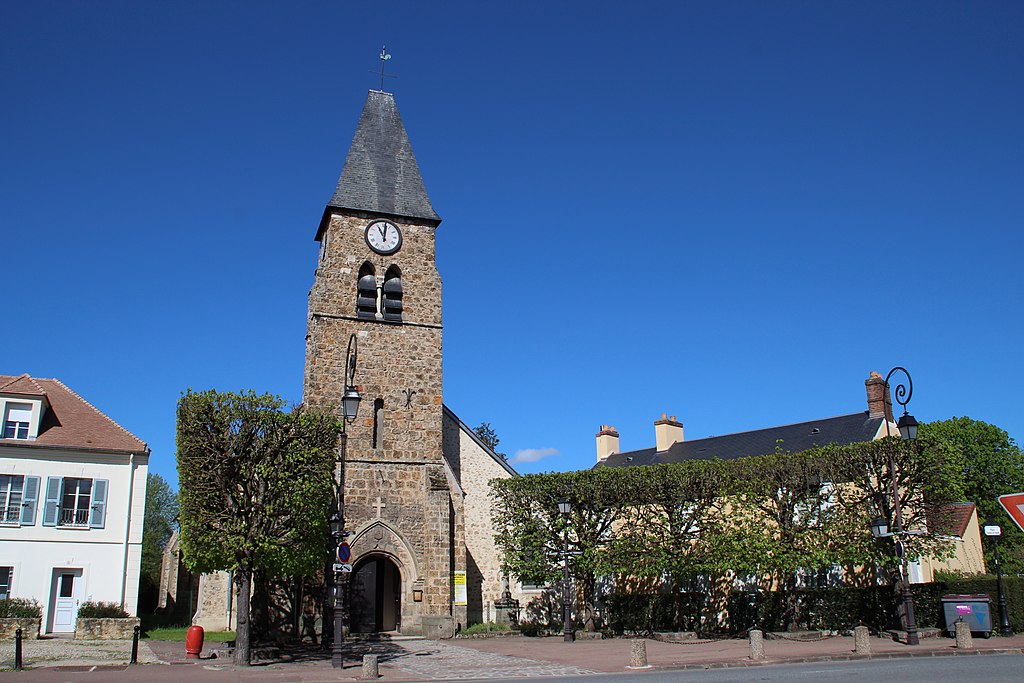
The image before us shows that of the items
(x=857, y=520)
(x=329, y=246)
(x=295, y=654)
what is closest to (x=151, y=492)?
(x=329, y=246)

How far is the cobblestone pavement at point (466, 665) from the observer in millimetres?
14070

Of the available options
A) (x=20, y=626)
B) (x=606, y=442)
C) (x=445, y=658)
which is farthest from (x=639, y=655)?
(x=606, y=442)

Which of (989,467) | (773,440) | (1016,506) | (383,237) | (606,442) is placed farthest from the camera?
(606,442)

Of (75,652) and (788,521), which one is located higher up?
(788,521)

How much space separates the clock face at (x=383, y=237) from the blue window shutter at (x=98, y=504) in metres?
11.3

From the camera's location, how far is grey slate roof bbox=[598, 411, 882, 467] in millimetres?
28516

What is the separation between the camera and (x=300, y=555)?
16.8 m

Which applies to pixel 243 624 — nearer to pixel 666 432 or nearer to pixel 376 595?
pixel 376 595

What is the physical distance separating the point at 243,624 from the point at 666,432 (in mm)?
24198

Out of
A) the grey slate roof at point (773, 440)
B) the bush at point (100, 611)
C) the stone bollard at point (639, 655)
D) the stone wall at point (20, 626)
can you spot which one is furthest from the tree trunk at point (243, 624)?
the grey slate roof at point (773, 440)

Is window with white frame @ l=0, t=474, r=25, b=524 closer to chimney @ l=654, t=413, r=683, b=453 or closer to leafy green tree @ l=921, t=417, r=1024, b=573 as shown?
chimney @ l=654, t=413, r=683, b=453

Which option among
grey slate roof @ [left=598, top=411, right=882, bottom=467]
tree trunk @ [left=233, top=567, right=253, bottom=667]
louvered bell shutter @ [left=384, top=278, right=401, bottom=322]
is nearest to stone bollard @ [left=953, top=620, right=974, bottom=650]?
grey slate roof @ [left=598, top=411, right=882, bottom=467]

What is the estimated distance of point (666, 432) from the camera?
36344 mm

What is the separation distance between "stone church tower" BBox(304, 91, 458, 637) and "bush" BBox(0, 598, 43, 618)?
857cm
